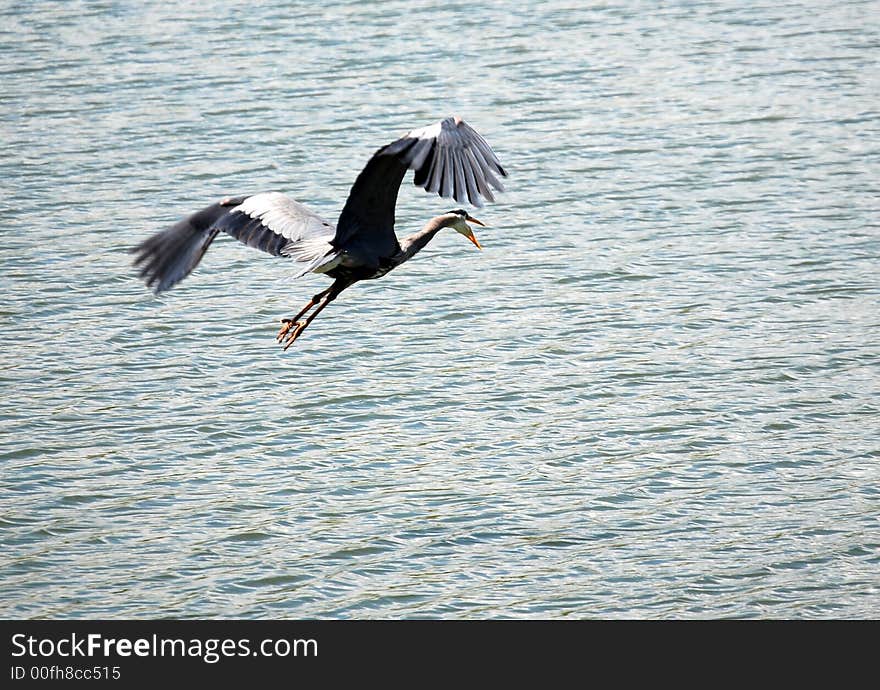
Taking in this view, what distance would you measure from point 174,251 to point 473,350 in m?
3.33

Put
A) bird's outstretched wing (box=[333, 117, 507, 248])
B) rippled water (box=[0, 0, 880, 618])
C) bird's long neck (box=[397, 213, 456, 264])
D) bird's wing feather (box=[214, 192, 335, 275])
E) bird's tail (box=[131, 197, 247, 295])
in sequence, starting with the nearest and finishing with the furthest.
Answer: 1. bird's outstretched wing (box=[333, 117, 507, 248])
2. rippled water (box=[0, 0, 880, 618])
3. bird's tail (box=[131, 197, 247, 295])
4. bird's wing feather (box=[214, 192, 335, 275])
5. bird's long neck (box=[397, 213, 456, 264])

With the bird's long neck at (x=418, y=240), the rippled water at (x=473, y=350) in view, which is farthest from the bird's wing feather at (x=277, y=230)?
the rippled water at (x=473, y=350)

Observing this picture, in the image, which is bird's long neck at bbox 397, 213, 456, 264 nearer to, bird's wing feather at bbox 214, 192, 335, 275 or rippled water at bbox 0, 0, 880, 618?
Answer: bird's wing feather at bbox 214, 192, 335, 275

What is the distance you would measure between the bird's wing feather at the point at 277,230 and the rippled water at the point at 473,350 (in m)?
1.48

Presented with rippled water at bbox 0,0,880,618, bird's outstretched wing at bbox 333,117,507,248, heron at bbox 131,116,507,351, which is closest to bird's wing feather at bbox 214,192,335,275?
heron at bbox 131,116,507,351

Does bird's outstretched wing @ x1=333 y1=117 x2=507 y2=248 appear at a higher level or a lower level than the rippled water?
higher

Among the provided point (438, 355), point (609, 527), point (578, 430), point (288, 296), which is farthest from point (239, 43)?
point (609, 527)

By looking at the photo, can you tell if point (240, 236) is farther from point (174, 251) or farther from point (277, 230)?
point (174, 251)

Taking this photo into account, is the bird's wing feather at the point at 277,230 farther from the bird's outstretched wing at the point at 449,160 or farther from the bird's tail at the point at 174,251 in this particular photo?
the bird's outstretched wing at the point at 449,160

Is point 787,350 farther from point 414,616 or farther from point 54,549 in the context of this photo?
point 54,549

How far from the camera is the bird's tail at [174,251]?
8.91 meters

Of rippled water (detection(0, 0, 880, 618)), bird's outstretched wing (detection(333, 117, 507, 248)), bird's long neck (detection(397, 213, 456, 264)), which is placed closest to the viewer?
bird's outstretched wing (detection(333, 117, 507, 248))

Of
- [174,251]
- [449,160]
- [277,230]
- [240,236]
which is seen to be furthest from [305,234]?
[449,160]

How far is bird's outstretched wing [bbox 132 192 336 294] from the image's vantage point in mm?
8953
